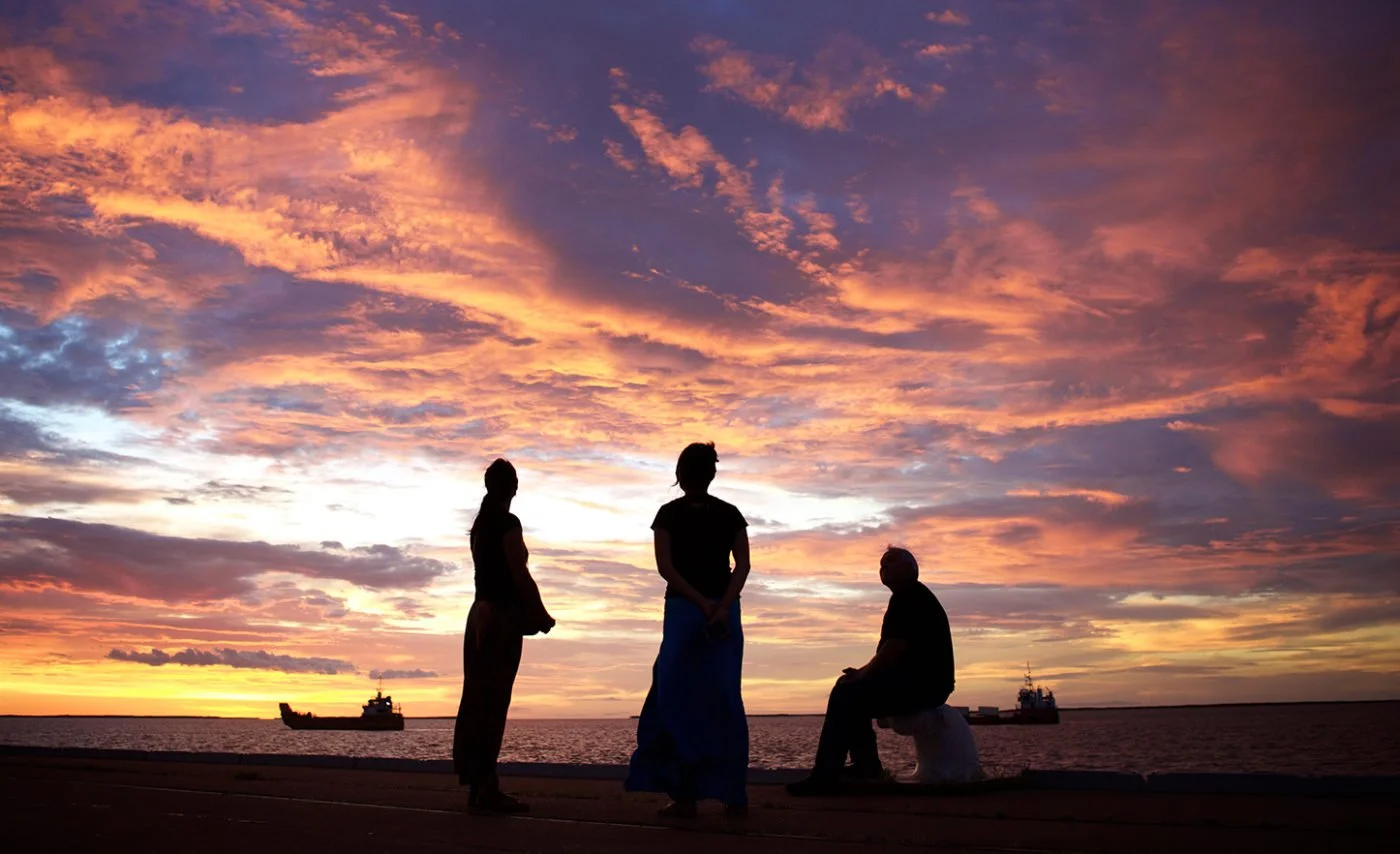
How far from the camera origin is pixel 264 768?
11023mm

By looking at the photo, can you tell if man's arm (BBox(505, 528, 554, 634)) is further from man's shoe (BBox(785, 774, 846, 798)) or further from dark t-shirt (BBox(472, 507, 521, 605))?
man's shoe (BBox(785, 774, 846, 798))

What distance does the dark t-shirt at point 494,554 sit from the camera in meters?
7.19

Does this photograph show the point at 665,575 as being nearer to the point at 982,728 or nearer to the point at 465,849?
the point at 465,849

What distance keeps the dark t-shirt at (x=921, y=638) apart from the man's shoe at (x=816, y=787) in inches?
31.4

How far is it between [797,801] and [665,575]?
5.35 ft

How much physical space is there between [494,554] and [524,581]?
255mm

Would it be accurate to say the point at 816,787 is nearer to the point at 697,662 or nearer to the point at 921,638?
the point at 921,638

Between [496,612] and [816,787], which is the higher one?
[496,612]

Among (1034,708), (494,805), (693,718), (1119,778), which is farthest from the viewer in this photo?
(1034,708)

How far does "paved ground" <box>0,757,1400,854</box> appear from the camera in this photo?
177 inches

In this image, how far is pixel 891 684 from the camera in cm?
749

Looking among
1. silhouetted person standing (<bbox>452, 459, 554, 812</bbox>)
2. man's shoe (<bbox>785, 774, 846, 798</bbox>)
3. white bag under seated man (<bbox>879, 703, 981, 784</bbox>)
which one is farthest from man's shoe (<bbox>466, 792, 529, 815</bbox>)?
white bag under seated man (<bbox>879, 703, 981, 784</bbox>)

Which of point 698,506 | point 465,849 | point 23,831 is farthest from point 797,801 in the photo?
point 23,831

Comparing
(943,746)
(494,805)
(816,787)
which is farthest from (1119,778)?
(494,805)
